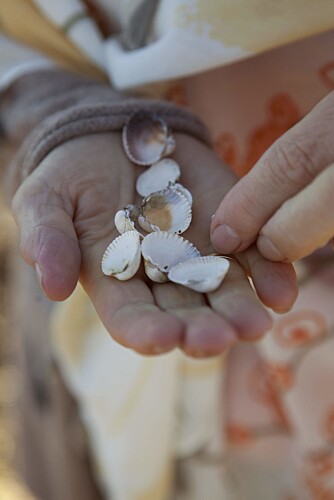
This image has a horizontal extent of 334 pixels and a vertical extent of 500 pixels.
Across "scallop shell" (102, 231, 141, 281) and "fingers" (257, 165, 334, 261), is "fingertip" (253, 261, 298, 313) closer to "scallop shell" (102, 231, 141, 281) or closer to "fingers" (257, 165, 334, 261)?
"fingers" (257, 165, 334, 261)

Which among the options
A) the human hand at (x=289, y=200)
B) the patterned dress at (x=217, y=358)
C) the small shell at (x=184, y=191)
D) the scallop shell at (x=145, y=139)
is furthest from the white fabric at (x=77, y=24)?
the human hand at (x=289, y=200)

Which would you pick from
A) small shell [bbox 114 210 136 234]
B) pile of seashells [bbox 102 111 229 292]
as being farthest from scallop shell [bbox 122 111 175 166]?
small shell [bbox 114 210 136 234]

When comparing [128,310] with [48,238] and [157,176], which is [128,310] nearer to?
[48,238]

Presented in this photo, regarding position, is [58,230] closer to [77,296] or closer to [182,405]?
[77,296]

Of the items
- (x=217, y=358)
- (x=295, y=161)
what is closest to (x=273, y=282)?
(x=295, y=161)

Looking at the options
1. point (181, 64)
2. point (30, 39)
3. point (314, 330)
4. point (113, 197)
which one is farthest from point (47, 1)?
point (314, 330)
